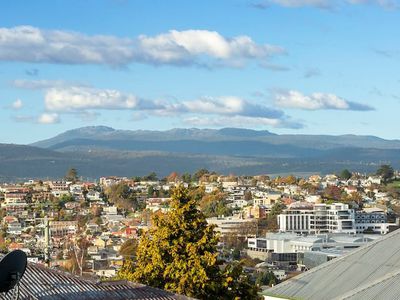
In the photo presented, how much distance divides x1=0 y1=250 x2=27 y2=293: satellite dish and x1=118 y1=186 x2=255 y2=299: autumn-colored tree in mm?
10125

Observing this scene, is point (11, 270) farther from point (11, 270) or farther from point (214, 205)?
point (214, 205)

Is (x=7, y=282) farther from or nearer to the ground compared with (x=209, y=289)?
farther from the ground

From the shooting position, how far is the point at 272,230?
5433 inches

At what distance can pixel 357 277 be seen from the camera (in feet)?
59.3

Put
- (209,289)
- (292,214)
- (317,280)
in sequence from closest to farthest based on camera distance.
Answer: (317,280), (209,289), (292,214)

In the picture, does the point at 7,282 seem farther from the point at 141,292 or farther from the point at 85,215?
the point at 85,215

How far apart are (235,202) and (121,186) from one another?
2747 centimetres

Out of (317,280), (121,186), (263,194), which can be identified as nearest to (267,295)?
(317,280)

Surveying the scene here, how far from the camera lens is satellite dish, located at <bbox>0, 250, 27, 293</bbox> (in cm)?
1098

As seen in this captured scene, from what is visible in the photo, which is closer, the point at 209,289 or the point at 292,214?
the point at 209,289

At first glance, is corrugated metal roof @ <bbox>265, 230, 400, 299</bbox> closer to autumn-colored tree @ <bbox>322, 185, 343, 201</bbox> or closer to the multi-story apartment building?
the multi-story apartment building

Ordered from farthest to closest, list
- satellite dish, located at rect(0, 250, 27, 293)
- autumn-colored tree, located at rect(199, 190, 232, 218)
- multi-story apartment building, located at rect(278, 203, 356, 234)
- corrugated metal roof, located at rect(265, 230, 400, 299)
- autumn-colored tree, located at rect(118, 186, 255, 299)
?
autumn-colored tree, located at rect(199, 190, 232, 218)
multi-story apartment building, located at rect(278, 203, 356, 234)
autumn-colored tree, located at rect(118, 186, 255, 299)
corrugated metal roof, located at rect(265, 230, 400, 299)
satellite dish, located at rect(0, 250, 27, 293)

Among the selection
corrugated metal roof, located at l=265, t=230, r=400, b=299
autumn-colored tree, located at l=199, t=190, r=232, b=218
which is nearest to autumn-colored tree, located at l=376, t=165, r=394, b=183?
autumn-colored tree, located at l=199, t=190, r=232, b=218

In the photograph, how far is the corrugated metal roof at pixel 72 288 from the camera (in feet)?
51.5
